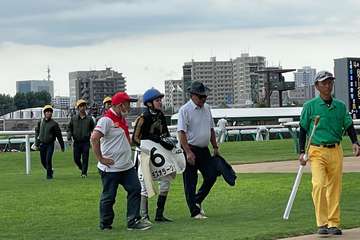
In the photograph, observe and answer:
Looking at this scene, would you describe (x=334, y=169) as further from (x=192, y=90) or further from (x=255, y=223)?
(x=192, y=90)

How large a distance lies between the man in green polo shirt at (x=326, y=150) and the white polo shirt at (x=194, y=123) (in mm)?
2091

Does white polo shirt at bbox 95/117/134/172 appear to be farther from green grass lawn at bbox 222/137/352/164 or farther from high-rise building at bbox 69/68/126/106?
high-rise building at bbox 69/68/126/106

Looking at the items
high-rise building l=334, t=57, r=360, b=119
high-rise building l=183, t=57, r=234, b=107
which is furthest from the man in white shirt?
high-rise building l=183, t=57, r=234, b=107

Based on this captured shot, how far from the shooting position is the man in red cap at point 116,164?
11.0m

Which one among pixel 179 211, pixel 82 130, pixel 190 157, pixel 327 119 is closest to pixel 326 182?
pixel 327 119

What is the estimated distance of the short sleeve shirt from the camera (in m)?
10.2

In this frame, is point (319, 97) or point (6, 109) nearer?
point (319, 97)

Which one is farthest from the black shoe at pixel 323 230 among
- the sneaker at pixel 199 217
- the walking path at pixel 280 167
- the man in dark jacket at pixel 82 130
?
the man in dark jacket at pixel 82 130

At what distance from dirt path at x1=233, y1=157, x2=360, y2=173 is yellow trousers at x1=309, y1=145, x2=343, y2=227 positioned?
1000cm

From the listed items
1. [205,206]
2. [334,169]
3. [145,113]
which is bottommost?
[205,206]

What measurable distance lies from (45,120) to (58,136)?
1.67 feet

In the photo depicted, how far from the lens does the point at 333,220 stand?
32.7 ft

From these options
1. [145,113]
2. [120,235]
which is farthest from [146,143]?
[120,235]

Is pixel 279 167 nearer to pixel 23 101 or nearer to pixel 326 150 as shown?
pixel 326 150
